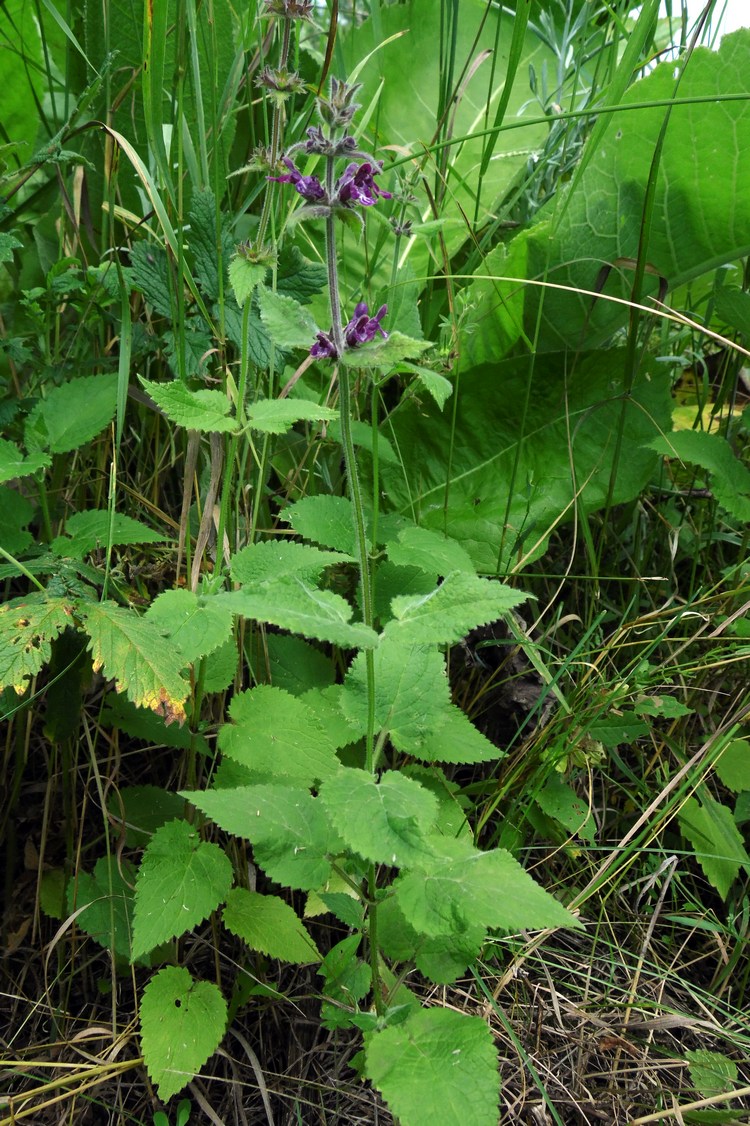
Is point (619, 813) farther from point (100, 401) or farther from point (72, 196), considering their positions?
point (72, 196)

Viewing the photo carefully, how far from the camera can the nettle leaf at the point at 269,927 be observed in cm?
114

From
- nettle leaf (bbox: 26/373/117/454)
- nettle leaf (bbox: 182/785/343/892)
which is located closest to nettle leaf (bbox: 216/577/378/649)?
nettle leaf (bbox: 182/785/343/892)

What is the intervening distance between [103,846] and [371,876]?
0.61m

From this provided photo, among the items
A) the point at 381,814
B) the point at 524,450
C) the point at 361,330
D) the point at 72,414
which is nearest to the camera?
the point at 381,814

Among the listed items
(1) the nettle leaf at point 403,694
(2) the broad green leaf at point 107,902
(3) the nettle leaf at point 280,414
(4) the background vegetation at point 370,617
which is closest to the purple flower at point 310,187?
(4) the background vegetation at point 370,617

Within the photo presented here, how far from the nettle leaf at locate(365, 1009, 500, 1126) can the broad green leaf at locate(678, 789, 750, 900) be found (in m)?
0.60

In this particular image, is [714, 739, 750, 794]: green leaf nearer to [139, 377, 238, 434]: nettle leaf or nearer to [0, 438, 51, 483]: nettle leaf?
[139, 377, 238, 434]: nettle leaf

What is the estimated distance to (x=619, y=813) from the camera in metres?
1.55

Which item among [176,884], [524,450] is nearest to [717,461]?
[524,450]

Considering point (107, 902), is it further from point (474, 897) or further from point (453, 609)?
point (453, 609)

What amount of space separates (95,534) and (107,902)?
21.3 inches

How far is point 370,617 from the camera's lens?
1.02 metres

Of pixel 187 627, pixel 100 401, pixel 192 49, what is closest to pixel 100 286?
pixel 100 401

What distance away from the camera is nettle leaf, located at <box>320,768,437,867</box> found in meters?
0.85
